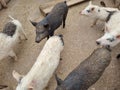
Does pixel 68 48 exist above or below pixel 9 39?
below

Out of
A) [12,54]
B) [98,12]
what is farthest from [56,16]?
[12,54]

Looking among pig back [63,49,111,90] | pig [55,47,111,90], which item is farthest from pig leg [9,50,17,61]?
pig back [63,49,111,90]

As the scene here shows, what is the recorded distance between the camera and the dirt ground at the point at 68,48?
4.16m

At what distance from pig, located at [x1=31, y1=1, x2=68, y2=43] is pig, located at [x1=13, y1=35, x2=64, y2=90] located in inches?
11.3

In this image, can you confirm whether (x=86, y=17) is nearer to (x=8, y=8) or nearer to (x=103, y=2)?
(x=103, y=2)

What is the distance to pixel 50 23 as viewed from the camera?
14.7ft

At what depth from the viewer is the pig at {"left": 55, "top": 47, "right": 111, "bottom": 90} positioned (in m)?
3.39

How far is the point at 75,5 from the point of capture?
5.60 metres

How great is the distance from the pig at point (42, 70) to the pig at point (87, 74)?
0.25 m

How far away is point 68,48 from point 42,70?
3.85 feet

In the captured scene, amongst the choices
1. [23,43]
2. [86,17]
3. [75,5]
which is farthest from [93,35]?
[23,43]

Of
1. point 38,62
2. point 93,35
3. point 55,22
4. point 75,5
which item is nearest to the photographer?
point 38,62

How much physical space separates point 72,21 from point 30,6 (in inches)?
46.9

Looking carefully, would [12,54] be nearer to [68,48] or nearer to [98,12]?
[68,48]
